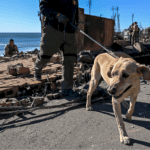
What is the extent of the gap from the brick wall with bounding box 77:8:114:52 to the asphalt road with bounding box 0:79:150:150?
20.0ft

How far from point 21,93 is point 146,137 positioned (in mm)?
2889

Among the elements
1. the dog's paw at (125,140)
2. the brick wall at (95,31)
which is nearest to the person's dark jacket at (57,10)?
the dog's paw at (125,140)

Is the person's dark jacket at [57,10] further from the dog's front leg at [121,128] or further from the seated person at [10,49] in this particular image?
the seated person at [10,49]

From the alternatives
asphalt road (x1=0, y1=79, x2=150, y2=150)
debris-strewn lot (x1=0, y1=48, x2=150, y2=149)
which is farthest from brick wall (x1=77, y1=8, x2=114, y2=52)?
asphalt road (x1=0, y1=79, x2=150, y2=150)

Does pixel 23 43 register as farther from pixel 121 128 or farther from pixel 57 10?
pixel 121 128

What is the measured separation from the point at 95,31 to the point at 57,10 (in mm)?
6508

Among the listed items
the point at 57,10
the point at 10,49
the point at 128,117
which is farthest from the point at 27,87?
the point at 10,49

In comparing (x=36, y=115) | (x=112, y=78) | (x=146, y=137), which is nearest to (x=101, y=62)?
(x=112, y=78)

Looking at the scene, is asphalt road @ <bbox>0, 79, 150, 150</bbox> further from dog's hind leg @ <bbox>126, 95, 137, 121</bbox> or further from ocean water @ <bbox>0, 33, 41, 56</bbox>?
ocean water @ <bbox>0, 33, 41, 56</bbox>

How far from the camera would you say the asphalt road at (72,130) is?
194cm

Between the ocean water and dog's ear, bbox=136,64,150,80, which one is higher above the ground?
the ocean water

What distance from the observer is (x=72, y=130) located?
2254 millimetres

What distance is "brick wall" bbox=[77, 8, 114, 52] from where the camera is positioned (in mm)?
8367

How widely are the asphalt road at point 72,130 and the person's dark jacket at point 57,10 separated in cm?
189
